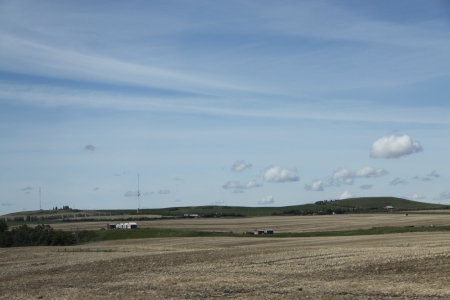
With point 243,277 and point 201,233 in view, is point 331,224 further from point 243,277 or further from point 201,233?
point 243,277

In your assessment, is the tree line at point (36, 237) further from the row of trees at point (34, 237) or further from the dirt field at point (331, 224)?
the dirt field at point (331, 224)

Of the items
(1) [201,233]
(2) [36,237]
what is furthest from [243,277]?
(2) [36,237]

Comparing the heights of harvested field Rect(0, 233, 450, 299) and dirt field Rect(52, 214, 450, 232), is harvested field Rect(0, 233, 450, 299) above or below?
above

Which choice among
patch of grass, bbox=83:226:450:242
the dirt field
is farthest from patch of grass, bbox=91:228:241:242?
the dirt field

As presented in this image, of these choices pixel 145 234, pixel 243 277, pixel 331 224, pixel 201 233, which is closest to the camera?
pixel 243 277

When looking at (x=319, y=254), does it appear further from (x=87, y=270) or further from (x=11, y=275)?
(x=11, y=275)

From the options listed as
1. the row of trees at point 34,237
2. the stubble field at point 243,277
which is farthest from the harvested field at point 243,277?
the row of trees at point 34,237

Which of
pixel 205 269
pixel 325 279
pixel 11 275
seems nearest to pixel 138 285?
pixel 205 269

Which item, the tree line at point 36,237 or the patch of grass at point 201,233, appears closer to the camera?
the patch of grass at point 201,233

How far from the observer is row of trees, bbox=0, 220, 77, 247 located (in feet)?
304

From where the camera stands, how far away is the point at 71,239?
309 ft

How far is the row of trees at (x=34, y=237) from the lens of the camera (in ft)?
304

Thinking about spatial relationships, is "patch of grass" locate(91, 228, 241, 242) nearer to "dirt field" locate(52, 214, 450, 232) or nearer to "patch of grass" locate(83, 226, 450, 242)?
"patch of grass" locate(83, 226, 450, 242)

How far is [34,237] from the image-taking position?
3816 inches
